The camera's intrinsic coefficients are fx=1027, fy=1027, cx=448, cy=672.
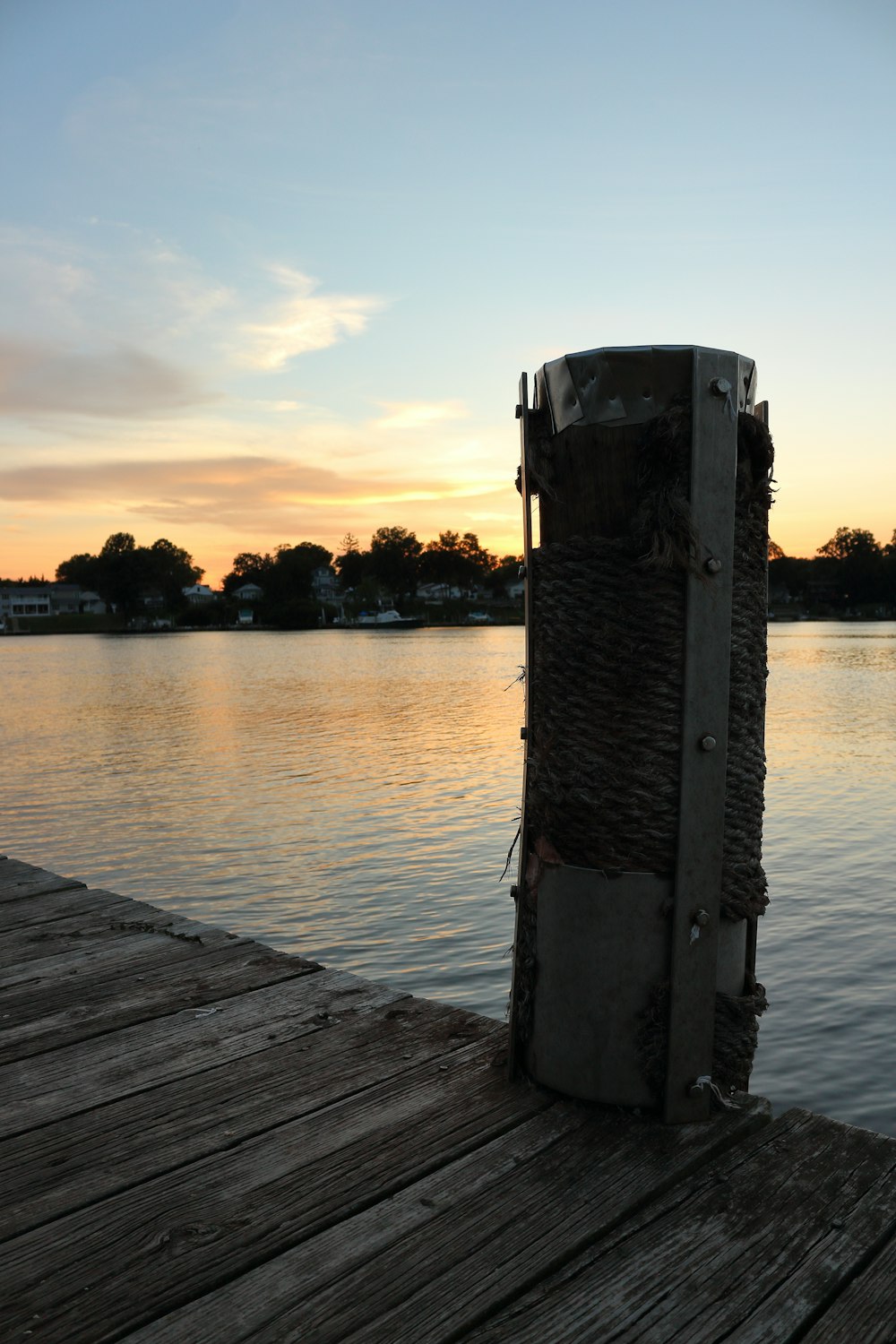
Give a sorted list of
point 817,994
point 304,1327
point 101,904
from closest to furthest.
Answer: point 304,1327 → point 101,904 → point 817,994

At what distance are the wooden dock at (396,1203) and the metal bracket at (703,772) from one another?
195mm

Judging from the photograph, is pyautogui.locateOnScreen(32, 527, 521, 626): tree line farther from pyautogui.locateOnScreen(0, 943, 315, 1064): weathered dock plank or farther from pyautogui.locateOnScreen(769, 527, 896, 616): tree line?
pyautogui.locateOnScreen(0, 943, 315, 1064): weathered dock plank

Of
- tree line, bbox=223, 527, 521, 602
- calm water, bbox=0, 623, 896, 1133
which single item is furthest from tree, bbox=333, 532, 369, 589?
calm water, bbox=0, 623, 896, 1133

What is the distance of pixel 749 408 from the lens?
2545mm

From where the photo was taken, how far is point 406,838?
42.7 ft

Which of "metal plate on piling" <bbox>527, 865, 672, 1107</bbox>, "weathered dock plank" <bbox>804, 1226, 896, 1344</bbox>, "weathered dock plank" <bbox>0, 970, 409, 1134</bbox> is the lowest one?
"weathered dock plank" <bbox>0, 970, 409, 1134</bbox>

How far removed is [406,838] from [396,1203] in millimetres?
10894

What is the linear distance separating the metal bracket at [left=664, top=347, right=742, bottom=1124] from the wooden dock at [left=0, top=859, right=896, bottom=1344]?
195 mm

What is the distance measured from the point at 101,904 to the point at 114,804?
1172cm

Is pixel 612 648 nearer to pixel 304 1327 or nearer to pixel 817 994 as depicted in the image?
pixel 304 1327

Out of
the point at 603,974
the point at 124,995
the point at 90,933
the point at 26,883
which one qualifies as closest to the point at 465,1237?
the point at 603,974

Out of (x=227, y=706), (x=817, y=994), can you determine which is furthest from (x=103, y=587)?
(x=817, y=994)

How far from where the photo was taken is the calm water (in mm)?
7562

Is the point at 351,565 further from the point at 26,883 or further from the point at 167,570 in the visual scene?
the point at 26,883
